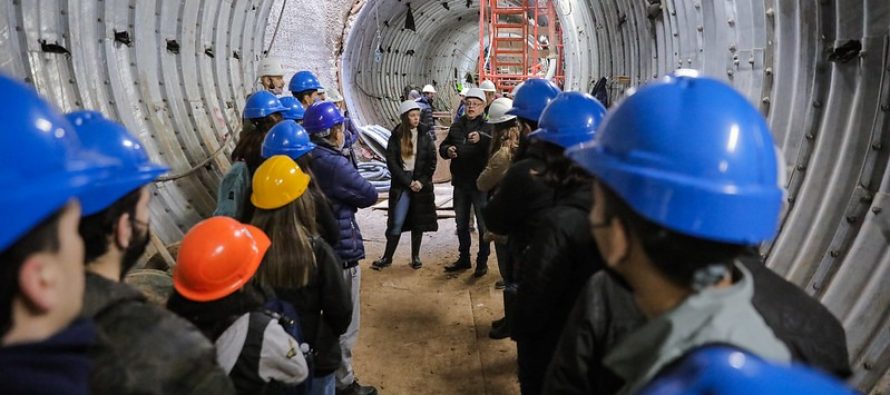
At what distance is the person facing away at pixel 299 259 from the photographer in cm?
228

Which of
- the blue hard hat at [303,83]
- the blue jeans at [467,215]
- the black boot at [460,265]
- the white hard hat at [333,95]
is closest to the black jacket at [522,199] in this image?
the blue jeans at [467,215]

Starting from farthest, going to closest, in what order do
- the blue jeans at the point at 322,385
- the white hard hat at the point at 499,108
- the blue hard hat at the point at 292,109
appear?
the blue hard hat at the point at 292,109
the white hard hat at the point at 499,108
the blue jeans at the point at 322,385

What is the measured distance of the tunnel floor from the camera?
12.5 feet

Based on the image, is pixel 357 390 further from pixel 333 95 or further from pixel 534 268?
pixel 333 95

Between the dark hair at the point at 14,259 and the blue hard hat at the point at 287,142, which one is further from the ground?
the dark hair at the point at 14,259

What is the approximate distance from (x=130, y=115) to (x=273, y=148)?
260 cm

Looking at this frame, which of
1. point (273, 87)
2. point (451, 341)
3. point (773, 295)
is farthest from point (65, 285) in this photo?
point (273, 87)

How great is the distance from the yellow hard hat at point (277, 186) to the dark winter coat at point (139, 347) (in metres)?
1.14

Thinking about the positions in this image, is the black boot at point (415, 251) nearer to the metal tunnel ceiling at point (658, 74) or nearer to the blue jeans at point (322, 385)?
the metal tunnel ceiling at point (658, 74)

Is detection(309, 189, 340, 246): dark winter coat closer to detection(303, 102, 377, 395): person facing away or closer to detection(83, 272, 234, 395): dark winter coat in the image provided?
detection(303, 102, 377, 395): person facing away

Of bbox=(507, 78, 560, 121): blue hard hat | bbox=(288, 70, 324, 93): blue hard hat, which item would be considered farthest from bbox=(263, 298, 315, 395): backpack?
bbox=(288, 70, 324, 93): blue hard hat

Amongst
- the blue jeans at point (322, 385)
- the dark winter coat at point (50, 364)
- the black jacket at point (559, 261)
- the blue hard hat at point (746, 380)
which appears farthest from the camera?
the blue jeans at point (322, 385)

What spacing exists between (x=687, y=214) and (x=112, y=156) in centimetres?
133

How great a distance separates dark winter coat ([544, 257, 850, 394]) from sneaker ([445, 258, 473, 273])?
14.4ft
